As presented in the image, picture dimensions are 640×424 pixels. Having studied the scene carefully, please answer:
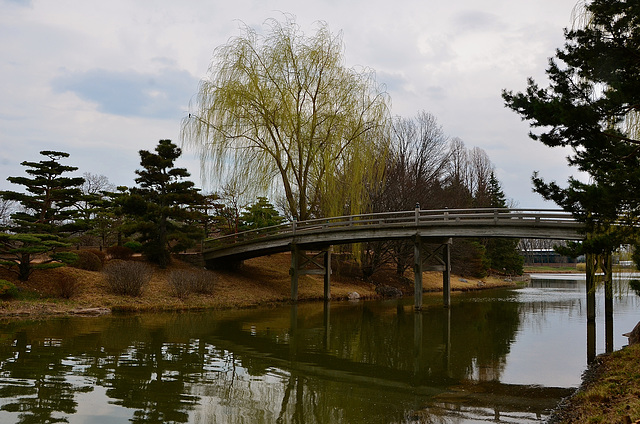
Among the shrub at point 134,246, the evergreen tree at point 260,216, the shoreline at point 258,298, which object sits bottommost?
the shoreline at point 258,298

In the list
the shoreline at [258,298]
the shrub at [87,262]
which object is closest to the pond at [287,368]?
the shoreline at [258,298]

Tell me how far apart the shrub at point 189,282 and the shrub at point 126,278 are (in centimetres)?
145

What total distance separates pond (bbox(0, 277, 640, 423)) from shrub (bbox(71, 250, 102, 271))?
5.42 metres

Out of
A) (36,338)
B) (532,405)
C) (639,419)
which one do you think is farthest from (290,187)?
(639,419)

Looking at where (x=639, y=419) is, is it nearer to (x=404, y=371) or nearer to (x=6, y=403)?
(x=404, y=371)

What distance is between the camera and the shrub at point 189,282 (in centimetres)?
2128

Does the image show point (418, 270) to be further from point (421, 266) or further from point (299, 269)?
point (299, 269)

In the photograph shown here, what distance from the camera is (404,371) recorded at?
1077cm

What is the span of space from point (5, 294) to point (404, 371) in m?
13.7

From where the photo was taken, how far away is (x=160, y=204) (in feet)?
77.8

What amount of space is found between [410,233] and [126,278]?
11.2 m

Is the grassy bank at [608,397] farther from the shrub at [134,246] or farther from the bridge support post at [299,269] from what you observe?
the shrub at [134,246]

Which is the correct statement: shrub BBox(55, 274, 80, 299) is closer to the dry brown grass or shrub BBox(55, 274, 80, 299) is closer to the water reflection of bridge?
the dry brown grass

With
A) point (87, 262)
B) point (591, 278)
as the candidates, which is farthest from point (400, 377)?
point (87, 262)
